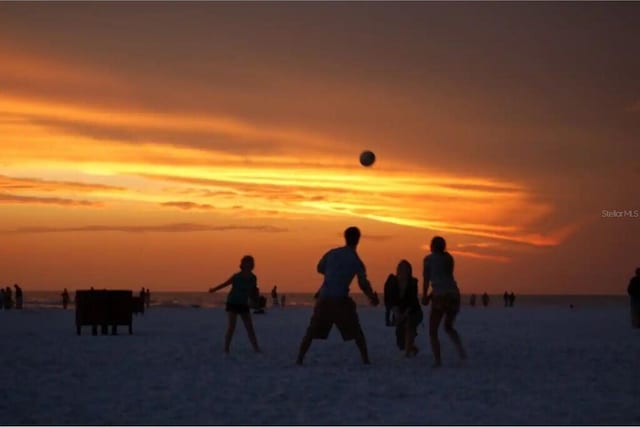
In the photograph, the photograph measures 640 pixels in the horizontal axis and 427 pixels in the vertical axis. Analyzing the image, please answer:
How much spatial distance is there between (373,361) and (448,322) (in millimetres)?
1977

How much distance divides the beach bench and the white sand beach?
5.06 meters

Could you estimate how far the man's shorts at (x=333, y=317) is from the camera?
1534 cm

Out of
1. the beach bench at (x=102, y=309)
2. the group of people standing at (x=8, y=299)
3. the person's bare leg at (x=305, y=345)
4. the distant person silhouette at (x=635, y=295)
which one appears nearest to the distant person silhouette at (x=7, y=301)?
the group of people standing at (x=8, y=299)

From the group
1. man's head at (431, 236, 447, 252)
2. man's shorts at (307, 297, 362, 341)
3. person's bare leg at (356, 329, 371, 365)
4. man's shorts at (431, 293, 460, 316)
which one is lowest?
person's bare leg at (356, 329, 371, 365)

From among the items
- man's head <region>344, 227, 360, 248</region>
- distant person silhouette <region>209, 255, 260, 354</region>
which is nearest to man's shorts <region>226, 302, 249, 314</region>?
distant person silhouette <region>209, 255, 260, 354</region>

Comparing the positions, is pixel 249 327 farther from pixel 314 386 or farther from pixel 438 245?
pixel 314 386

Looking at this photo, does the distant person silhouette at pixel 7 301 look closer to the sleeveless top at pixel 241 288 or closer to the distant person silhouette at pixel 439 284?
the sleeveless top at pixel 241 288

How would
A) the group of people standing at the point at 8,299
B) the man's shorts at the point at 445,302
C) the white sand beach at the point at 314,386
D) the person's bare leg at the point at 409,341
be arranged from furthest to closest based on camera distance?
the group of people standing at the point at 8,299
the person's bare leg at the point at 409,341
the man's shorts at the point at 445,302
the white sand beach at the point at 314,386

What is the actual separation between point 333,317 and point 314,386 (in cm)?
262

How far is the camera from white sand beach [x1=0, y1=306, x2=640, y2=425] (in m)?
10.3

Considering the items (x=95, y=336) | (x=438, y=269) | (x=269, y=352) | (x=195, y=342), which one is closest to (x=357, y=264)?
(x=438, y=269)

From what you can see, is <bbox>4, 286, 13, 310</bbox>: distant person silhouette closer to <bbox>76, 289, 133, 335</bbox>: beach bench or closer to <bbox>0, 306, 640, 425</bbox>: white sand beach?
<bbox>76, 289, 133, 335</bbox>: beach bench

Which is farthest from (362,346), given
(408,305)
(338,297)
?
(408,305)

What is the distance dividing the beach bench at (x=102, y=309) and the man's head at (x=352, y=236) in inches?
464
